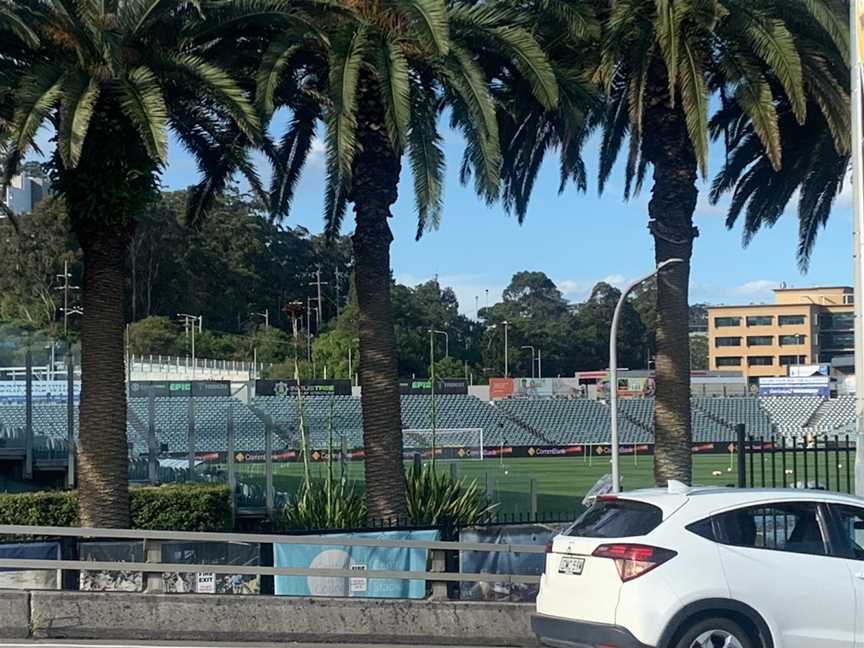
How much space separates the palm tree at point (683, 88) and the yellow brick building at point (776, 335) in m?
111

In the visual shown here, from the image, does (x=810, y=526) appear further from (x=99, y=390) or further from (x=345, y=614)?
(x=99, y=390)

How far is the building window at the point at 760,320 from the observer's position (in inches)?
5094

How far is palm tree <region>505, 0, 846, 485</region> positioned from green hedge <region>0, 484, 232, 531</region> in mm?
9864

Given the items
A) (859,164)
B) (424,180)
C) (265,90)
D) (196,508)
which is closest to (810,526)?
(859,164)

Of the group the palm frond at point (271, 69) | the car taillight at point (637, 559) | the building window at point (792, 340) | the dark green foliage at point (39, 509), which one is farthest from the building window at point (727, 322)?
the car taillight at point (637, 559)

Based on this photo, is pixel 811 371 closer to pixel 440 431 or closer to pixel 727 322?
pixel 727 322

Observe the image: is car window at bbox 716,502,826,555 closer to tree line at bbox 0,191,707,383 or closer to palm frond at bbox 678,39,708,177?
palm frond at bbox 678,39,708,177

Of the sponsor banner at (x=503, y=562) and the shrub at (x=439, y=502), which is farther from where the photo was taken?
the shrub at (x=439, y=502)

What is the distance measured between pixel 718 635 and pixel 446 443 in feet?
175

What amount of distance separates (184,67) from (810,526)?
433 inches

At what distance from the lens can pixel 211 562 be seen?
13.9 meters

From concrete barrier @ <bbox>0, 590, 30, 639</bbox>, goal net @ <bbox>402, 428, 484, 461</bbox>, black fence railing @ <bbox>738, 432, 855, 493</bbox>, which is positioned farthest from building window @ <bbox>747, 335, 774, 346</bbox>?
concrete barrier @ <bbox>0, 590, 30, 639</bbox>

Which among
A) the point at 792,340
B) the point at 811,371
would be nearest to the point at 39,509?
the point at 811,371

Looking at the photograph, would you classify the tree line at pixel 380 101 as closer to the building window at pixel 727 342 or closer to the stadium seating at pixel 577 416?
the stadium seating at pixel 577 416
